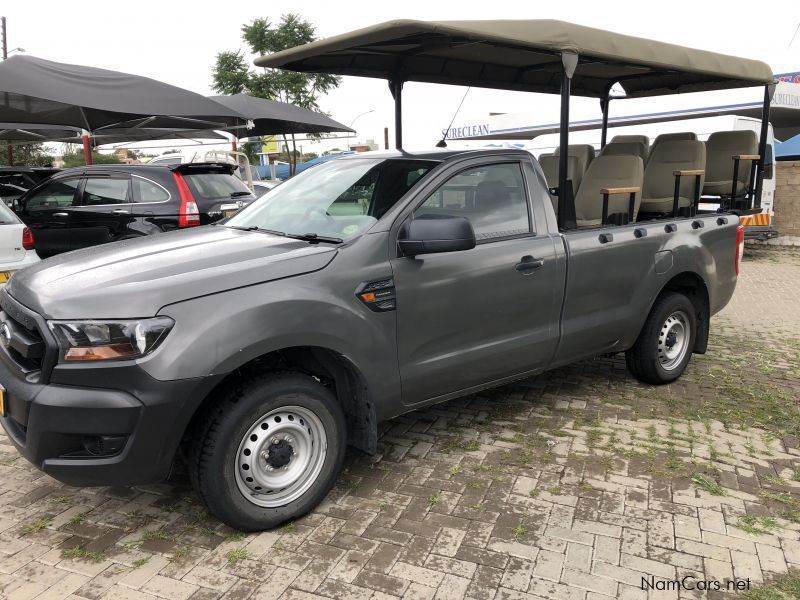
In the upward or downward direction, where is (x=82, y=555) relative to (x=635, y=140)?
downward

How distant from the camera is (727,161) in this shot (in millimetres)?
6113

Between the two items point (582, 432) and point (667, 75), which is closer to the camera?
point (582, 432)

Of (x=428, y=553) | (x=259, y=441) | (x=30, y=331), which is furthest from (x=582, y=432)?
(x=30, y=331)

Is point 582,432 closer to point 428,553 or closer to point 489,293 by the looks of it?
point 489,293

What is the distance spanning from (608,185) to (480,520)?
10.1ft

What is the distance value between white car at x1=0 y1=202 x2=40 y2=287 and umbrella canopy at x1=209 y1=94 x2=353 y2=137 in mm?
8940

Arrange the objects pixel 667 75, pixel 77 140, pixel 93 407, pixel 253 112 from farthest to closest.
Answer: pixel 77 140, pixel 253 112, pixel 667 75, pixel 93 407

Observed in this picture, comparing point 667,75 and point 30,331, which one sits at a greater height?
point 667,75

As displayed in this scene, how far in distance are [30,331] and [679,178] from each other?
4.72 metres

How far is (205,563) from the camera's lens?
282cm

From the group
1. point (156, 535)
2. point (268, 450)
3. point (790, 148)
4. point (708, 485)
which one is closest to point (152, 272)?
point (268, 450)

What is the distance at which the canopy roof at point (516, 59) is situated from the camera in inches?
146

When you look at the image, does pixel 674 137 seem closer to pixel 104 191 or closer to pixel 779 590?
pixel 779 590

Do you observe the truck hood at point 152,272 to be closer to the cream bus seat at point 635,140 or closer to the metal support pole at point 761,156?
the cream bus seat at point 635,140
